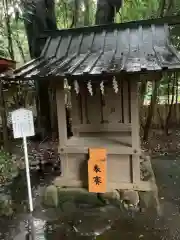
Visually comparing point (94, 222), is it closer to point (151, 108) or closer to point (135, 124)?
point (135, 124)

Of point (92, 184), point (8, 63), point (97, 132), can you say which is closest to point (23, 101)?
point (8, 63)

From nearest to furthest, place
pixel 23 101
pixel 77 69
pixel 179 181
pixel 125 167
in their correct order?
pixel 77 69 < pixel 125 167 < pixel 179 181 < pixel 23 101

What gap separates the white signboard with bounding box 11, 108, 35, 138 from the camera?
4602 millimetres

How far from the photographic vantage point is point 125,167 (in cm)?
458

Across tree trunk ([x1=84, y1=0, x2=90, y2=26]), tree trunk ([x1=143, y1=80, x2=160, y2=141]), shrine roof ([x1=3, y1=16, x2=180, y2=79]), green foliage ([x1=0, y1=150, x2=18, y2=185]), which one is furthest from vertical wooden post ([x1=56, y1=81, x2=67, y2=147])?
tree trunk ([x1=84, y1=0, x2=90, y2=26])

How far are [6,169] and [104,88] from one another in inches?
129

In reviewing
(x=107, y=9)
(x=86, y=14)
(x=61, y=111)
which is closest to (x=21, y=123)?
Result: (x=61, y=111)

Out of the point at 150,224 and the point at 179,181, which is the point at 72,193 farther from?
the point at 179,181

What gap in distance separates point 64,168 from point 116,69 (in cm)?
218

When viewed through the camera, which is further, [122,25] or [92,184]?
[122,25]

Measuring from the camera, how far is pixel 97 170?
454 centimetres

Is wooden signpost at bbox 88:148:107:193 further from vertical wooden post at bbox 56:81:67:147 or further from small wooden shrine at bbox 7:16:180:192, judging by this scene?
vertical wooden post at bbox 56:81:67:147

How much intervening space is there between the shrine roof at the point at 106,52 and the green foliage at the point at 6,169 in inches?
115

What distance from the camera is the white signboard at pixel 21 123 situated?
15.1 ft
